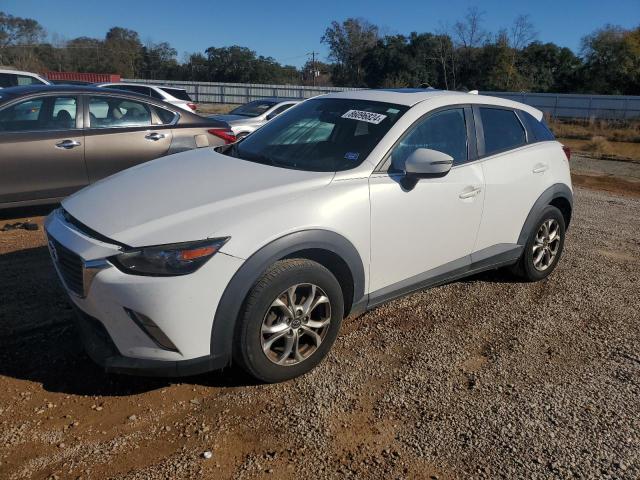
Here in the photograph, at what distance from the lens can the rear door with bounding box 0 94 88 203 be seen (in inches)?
225

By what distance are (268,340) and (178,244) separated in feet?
2.42

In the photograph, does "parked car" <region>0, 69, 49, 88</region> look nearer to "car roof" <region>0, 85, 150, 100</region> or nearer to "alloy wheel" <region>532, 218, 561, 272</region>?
"car roof" <region>0, 85, 150, 100</region>

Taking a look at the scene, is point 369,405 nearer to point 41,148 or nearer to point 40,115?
point 41,148

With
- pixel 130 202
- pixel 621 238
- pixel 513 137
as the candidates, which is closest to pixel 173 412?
pixel 130 202

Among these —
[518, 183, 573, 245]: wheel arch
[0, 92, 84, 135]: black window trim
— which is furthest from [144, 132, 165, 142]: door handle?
[518, 183, 573, 245]: wheel arch

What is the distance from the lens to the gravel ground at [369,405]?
2549 mm

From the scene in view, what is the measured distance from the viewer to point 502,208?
4.21 meters

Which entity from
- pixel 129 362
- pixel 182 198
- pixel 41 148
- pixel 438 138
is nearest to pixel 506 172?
pixel 438 138

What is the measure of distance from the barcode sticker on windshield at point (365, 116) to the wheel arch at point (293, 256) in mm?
1021

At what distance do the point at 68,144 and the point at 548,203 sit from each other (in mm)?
4975

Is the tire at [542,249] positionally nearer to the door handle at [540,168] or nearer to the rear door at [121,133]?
the door handle at [540,168]

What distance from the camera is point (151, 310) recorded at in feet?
8.60

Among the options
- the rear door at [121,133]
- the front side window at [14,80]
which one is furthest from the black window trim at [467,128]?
the front side window at [14,80]

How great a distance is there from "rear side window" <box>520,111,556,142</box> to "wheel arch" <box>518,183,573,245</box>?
1.43 feet
